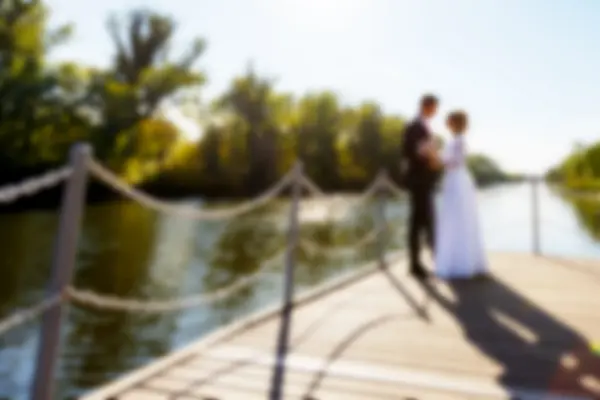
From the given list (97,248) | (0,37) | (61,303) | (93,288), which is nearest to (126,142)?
(0,37)

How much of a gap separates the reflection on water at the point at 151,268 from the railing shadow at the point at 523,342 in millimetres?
1967

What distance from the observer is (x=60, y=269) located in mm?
2785

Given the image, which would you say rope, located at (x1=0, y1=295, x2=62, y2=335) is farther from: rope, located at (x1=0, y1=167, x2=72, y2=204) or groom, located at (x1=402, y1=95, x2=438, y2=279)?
groom, located at (x1=402, y1=95, x2=438, y2=279)

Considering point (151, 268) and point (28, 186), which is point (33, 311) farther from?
point (151, 268)

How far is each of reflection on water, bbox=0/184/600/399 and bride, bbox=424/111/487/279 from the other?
1.16m

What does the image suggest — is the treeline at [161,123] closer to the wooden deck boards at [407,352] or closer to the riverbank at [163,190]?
the riverbank at [163,190]

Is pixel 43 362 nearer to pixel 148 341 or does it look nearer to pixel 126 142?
pixel 148 341

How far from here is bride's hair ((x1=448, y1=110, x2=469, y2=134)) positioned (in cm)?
651

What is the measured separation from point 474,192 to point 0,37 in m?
36.0

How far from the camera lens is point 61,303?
281cm

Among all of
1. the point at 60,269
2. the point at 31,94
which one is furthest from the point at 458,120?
the point at 31,94

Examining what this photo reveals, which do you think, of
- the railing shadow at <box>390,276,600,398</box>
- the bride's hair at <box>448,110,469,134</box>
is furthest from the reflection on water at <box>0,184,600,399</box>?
the railing shadow at <box>390,276,600,398</box>

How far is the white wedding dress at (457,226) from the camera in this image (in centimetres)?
690

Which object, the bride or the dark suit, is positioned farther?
the bride
